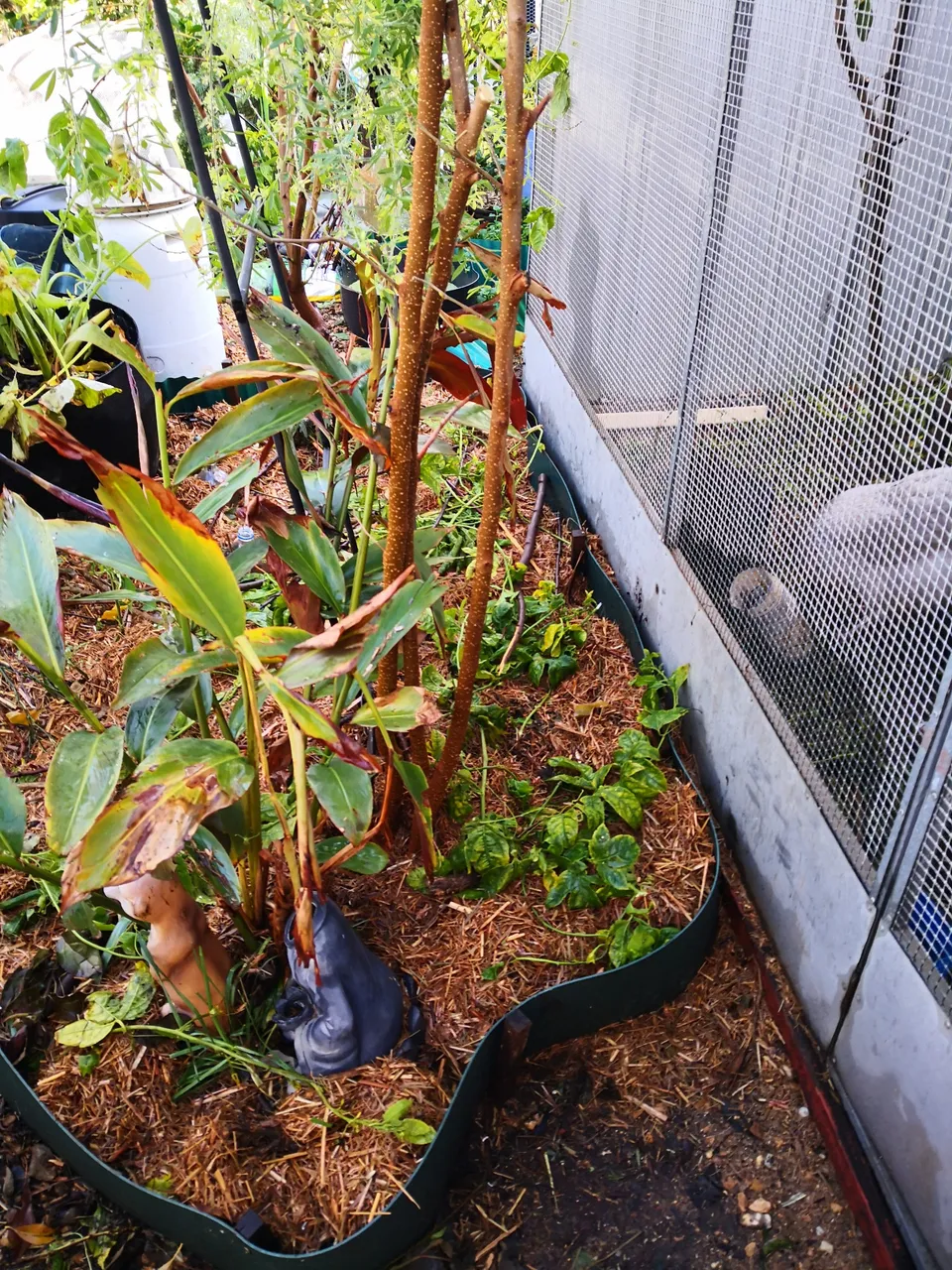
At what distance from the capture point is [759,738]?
157 centimetres

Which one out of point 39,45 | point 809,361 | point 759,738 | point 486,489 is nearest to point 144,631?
point 486,489

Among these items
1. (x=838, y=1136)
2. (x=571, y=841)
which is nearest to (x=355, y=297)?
(x=571, y=841)

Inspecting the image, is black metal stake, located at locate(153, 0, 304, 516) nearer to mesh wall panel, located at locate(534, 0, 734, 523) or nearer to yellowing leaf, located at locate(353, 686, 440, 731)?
yellowing leaf, located at locate(353, 686, 440, 731)

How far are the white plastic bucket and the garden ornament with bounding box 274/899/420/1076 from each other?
212 cm

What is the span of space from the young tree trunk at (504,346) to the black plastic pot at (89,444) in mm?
1257

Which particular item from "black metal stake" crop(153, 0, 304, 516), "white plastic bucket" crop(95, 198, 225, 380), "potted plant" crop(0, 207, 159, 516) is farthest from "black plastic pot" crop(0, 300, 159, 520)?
"black metal stake" crop(153, 0, 304, 516)

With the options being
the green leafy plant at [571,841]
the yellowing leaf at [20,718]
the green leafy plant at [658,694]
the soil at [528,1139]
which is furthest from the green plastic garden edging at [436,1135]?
the yellowing leaf at [20,718]

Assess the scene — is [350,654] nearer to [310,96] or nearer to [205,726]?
[205,726]

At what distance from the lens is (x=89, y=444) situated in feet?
8.09

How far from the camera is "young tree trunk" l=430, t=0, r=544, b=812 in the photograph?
1.08m

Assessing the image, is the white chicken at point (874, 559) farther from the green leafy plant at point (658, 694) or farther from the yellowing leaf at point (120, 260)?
the yellowing leaf at point (120, 260)

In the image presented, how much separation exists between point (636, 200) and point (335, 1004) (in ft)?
5.93

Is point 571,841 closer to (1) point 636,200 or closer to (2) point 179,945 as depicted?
(2) point 179,945

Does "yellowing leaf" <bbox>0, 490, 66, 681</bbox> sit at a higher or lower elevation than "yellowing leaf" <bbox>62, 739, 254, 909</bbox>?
higher
